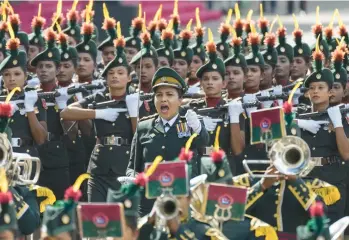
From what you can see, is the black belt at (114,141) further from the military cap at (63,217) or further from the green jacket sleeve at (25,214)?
the military cap at (63,217)

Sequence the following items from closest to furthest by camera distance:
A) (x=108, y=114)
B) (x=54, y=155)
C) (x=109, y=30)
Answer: (x=108, y=114), (x=54, y=155), (x=109, y=30)

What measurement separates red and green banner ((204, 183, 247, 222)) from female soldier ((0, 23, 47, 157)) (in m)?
5.42

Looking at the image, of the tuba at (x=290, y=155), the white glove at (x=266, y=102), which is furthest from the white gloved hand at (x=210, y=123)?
the tuba at (x=290, y=155)

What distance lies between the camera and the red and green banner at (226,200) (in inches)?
515

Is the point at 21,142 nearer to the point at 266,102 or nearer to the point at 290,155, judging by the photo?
the point at 266,102

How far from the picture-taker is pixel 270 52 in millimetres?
21266

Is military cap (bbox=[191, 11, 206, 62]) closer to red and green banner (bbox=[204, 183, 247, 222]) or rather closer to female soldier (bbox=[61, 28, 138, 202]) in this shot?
female soldier (bbox=[61, 28, 138, 202])

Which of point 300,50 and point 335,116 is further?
point 300,50

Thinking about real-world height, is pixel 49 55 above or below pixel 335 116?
above

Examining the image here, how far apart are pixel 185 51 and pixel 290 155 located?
7.40 m

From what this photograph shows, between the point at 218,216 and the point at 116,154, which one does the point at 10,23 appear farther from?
the point at 218,216

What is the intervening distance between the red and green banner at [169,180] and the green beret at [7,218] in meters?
1.01

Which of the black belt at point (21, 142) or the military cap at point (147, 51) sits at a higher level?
the military cap at point (147, 51)

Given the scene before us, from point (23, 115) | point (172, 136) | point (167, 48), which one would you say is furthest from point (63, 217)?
point (167, 48)
